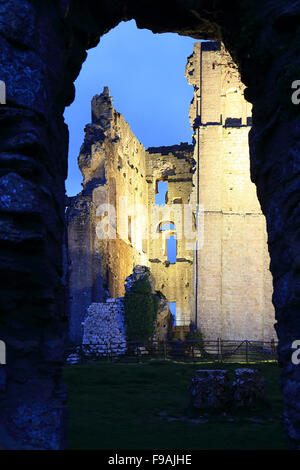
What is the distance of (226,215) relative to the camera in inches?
888

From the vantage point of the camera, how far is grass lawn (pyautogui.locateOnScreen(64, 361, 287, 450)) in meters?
6.58

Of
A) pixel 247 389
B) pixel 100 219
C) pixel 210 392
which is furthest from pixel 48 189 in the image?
pixel 100 219

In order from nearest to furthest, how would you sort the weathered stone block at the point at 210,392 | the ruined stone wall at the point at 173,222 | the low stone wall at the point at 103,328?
1. the weathered stone block at the point at 210,392
2. the low stone wall at the point at 103,328
3. the ruined stone wall at the point at 173,222

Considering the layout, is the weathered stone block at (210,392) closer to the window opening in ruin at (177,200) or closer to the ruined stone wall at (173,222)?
the ruined stone wall at (173,222)

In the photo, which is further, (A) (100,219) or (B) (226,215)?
(A) (100,219)

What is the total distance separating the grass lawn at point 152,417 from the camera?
6.58 metres

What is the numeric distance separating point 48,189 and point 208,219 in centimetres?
1639

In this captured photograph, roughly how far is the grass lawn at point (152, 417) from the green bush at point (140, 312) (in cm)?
588

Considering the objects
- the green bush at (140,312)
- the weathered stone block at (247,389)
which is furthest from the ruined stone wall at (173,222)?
the weathered stone block at (247,389)

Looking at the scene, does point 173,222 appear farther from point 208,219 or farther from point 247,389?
point 247,389

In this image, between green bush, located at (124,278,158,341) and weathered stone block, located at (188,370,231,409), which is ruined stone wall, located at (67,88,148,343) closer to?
green bush, located at (124,278,158,341)

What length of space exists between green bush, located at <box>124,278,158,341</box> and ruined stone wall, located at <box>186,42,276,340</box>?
2940 millimetres

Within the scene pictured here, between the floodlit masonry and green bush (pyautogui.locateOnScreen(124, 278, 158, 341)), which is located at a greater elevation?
the floodlit masonry

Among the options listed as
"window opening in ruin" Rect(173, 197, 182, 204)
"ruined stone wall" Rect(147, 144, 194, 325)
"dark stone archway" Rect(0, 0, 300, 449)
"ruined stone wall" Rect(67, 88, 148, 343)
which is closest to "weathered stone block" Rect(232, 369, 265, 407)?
"dark stone archway" Rect(0, 0, 300, 449)
